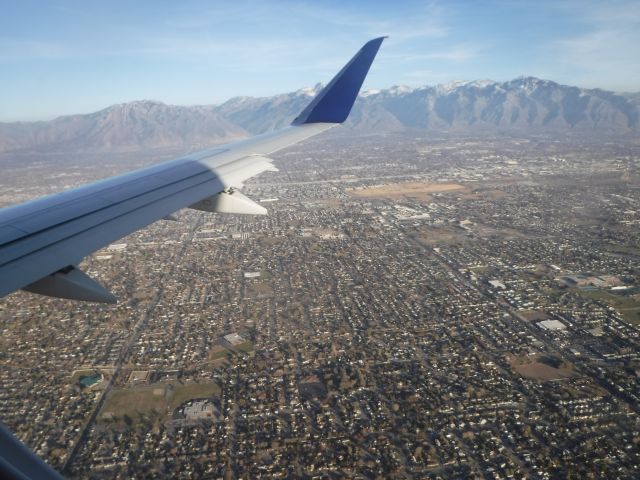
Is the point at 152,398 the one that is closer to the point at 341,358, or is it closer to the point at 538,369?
the point at 341,358

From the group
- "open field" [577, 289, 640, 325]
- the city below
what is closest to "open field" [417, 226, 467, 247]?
the city below

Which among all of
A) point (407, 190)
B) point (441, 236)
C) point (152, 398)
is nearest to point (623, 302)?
point (441, 236)

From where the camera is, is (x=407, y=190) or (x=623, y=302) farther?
(x=407, y=190)

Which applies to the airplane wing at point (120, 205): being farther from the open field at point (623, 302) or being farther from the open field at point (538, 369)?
the open field at point (623, 302)

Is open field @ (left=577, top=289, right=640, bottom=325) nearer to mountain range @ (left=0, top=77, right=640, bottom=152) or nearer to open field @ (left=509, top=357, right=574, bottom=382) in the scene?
open field @ (left=509, top=357, right=574, bottom=382)

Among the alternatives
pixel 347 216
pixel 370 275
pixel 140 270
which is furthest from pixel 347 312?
pixel 347 216

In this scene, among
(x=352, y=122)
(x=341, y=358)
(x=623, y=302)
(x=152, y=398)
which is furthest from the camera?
(x=352, y=122)

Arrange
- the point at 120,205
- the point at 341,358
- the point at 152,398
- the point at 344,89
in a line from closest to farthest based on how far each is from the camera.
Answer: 1. the point at 120,205
2. the point at 344,89
3. the point at 152,398
4. the point at 341,358
